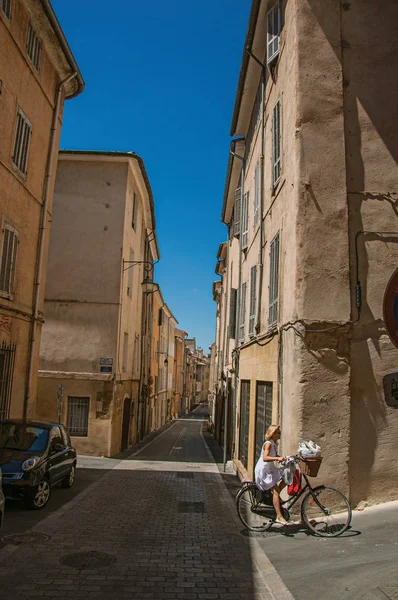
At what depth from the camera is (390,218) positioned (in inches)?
343

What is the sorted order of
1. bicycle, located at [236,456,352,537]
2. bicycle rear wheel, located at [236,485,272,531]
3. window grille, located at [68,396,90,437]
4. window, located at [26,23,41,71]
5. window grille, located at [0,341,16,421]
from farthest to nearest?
window grille, located at [68,396,90,437] < window, located at [26,23,41,71] < window grille, located at [0,341,16,421] < bicycle rear wheel, located at [236,485,272,531] < bicycle, located at [236,456,352,537]

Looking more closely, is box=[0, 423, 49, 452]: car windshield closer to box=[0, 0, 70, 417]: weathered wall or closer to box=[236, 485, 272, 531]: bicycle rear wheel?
box=[0, 0, 70, 417]: weathered wall

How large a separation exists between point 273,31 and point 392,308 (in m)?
9.41

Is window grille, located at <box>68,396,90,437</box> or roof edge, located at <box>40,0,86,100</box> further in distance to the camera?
window grille, located at <box>68,396,90,437</box>

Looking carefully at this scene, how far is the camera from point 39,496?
9391 mm

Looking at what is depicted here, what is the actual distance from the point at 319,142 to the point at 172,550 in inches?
270

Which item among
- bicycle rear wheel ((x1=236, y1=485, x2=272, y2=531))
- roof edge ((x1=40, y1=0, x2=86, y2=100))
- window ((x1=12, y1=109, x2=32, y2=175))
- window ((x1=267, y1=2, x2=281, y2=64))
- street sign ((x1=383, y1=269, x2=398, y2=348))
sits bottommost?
bicycle rear wheel ((x1=236, y1=485, x2=272, y2=531))

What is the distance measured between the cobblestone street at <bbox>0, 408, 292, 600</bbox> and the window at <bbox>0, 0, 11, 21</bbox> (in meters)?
11.0

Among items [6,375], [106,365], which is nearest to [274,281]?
[6,375]

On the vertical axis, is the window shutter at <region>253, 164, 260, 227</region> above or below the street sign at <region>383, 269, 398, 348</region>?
above

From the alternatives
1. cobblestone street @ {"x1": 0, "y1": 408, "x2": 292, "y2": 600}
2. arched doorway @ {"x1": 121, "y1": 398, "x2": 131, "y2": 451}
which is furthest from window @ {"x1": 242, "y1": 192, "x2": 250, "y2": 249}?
arched doorway @ {"x1": 121, "y1": 398, "x2": 131, "y2": 451}

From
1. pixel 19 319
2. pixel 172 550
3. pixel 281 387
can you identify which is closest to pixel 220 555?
pixel 172 550

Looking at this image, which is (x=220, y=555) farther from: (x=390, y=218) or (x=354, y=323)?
(x=390, y=218)

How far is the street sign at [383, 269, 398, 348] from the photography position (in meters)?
3.61
